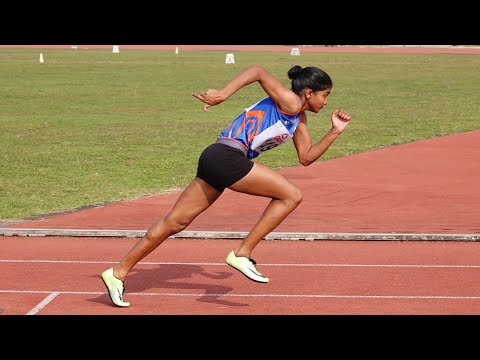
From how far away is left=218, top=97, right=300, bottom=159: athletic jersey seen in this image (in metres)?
8.42

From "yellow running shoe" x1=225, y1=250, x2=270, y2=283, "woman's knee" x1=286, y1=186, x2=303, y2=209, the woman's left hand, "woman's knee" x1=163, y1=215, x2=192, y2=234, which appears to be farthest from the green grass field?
the woman's left hand

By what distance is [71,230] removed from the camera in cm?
1192

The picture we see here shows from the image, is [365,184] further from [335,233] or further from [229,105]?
[229,105]

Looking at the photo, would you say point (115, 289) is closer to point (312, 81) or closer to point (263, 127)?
point (263, 127)

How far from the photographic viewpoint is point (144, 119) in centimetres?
2722

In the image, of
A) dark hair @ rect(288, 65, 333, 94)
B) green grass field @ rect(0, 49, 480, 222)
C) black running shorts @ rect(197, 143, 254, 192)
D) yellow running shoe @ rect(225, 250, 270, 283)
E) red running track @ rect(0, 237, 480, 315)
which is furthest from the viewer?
green grass field @ rect(0, 49, 480, 222)

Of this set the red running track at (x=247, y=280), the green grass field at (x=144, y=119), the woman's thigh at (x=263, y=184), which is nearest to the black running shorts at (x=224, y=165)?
the woman's thigh at (x=263, y=184)

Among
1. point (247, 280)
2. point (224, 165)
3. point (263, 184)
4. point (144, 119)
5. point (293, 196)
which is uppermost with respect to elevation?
point (224, 165)

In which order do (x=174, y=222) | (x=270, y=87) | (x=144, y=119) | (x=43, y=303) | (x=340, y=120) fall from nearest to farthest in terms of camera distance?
(x=270, y=87) → (x=174, y=222) → (x=340, y=120) → (x=43, y=303) → (x=144, y=119)

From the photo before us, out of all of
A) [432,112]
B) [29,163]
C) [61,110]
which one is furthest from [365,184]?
[61,110]

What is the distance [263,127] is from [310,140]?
542 mm

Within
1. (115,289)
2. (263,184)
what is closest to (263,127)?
(263,184)

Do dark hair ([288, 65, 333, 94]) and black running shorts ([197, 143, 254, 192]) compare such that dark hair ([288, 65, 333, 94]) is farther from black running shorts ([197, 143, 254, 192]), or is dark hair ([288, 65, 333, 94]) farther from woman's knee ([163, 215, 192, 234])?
woman's knee ([163, 215, 192, 234])

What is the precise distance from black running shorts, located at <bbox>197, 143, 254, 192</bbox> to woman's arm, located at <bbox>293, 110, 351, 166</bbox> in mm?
601
